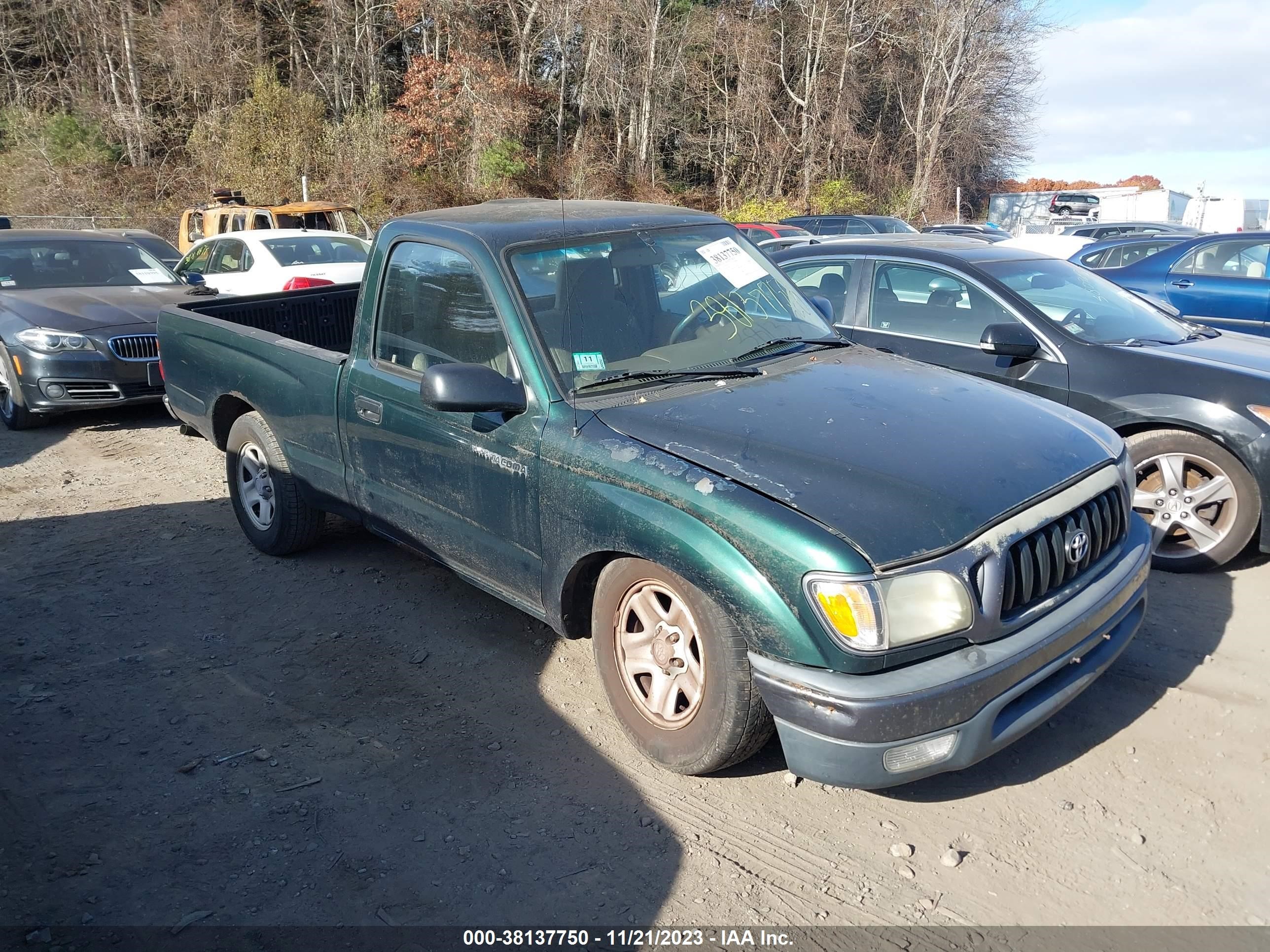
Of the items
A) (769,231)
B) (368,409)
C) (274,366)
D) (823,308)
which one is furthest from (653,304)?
(769,231)

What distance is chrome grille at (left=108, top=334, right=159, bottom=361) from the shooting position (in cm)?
839

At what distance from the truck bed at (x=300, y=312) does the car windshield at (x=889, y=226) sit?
15772 mm

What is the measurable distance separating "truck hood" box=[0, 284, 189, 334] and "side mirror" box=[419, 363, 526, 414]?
603 centimetres

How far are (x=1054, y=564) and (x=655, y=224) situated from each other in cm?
226

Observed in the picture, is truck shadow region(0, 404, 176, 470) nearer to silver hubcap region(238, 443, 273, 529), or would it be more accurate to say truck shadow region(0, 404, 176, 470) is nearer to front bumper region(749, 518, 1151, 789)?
silver hubcap region(238, 443, 273, 529)

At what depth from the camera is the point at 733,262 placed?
4.41m

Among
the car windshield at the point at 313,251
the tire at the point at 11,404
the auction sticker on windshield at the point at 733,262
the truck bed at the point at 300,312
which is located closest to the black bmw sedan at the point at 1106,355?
the auction sticker on windshield at the point at 733,262

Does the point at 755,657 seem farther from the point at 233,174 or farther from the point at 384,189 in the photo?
the point at 233,174

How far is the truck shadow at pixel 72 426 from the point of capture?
26.6 feet

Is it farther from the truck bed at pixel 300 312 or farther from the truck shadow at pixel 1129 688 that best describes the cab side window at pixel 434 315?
the truck shadow at pixel 1129 688

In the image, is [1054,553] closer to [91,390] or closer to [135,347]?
[135,347]

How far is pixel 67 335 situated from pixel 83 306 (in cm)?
60

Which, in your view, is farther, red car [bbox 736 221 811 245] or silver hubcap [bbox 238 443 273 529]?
red car [bbox 736 221 811 245]

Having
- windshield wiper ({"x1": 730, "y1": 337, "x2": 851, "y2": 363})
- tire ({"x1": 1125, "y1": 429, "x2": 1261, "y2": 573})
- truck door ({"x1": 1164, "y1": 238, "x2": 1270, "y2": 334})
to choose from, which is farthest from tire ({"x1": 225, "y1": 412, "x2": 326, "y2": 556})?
truck door ({"x1": 1164, "y1": 238, "x2": 1270, "y2": 334})
